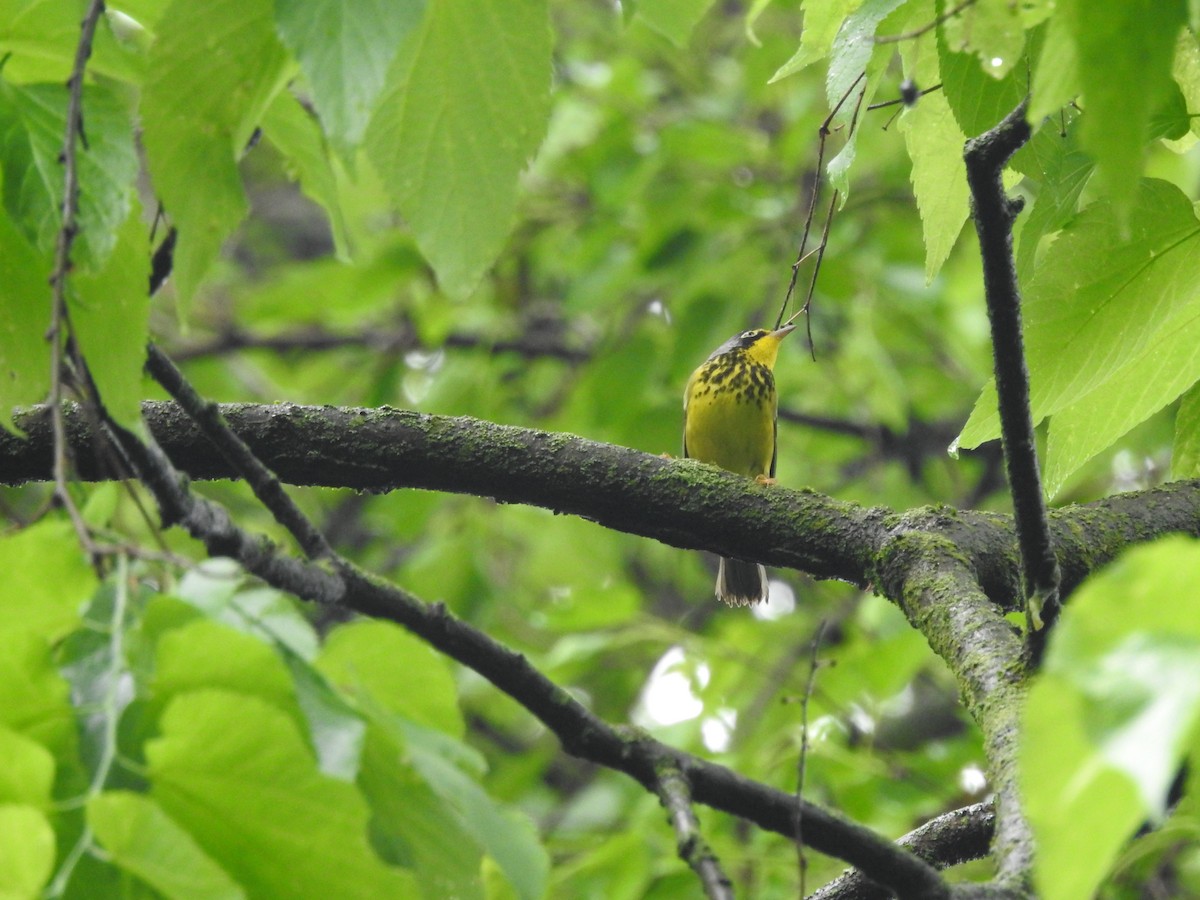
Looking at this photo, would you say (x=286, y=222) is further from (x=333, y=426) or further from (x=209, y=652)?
(x=209, y=652)

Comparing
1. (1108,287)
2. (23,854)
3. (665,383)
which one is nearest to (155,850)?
(23,854)

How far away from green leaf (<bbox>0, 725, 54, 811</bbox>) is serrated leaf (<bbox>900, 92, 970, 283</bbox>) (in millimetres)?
1477

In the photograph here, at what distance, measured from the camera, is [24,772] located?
116 centimetres

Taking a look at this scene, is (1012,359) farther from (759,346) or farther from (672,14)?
(759,346)

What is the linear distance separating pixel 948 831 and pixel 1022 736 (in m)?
0.71

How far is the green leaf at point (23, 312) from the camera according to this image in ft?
5.65

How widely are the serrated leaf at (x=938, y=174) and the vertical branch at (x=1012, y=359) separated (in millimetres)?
149

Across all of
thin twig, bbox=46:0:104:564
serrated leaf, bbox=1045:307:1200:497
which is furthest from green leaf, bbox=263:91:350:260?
serrated leaf, bbox=1045:307:1200:497

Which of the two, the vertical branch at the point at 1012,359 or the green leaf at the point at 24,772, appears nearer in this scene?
the green leaf at the point at 24,772

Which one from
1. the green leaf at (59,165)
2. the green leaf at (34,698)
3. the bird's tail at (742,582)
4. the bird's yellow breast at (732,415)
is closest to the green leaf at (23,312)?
the green leaf at (59,165)

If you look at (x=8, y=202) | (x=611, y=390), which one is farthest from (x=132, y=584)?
(x=611, y=390)

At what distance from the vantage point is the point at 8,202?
5.50 feet

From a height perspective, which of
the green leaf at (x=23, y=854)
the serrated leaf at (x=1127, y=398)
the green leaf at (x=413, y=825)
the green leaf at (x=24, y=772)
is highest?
the serrated leaf at (x=1127, y=398)

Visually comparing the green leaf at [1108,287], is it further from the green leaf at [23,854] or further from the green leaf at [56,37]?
the green leaf at [23,854]
